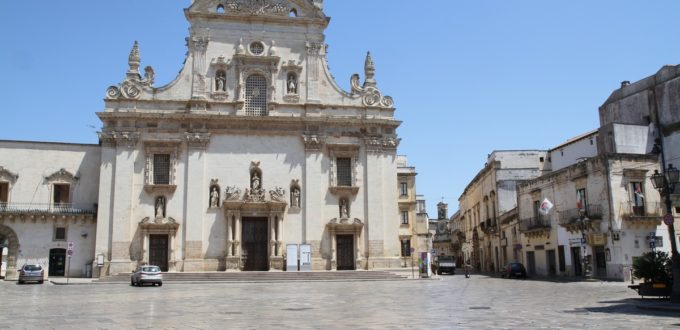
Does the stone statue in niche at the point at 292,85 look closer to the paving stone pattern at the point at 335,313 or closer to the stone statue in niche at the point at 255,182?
the stone statue in niche at the point at 255,182

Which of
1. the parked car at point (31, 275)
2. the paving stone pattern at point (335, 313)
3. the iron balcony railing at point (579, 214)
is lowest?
the paving stone pattern at point (335, 313)

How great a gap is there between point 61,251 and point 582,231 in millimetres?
31730

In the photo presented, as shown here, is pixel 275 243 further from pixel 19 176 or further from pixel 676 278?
pixel 676 278

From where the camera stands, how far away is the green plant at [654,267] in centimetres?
1764

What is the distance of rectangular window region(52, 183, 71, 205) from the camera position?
3897cm

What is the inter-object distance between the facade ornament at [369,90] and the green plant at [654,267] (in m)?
25.0

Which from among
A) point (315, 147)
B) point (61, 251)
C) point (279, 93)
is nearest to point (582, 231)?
point (315, 147)

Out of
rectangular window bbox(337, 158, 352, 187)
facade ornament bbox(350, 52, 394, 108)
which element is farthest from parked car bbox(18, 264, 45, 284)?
facade ornament bbox(350, 52, 394, 108)

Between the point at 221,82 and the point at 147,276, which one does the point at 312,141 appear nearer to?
the point at 221,82

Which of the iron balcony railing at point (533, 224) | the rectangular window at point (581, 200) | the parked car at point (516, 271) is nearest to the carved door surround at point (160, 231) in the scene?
the parked car at point (516, 271)

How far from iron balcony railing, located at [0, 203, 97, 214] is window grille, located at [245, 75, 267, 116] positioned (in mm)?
12009

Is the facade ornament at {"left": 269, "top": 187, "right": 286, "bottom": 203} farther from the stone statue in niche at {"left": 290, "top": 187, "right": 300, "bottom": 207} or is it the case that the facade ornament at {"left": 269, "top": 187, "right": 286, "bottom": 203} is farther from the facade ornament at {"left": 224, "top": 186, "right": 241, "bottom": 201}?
the facade ornament at {"left": 224, "top": 186, "right": 241, "bottom": 201}

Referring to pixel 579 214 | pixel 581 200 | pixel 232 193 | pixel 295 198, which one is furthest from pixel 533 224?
pixel 232 193

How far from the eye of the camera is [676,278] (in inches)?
650
